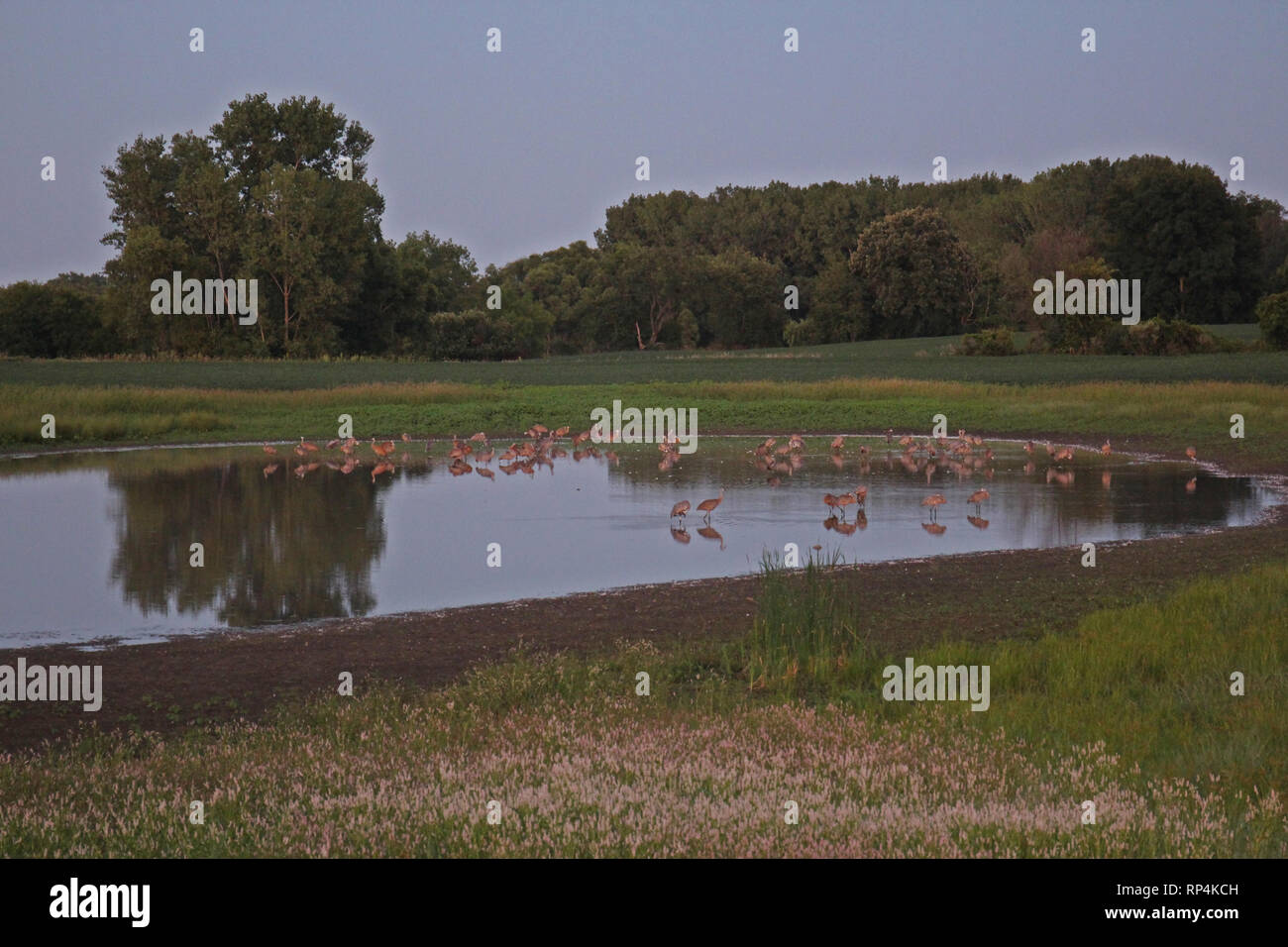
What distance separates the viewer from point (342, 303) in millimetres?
87000

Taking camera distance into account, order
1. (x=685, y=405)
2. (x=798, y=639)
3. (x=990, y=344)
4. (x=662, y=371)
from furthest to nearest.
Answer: (x=990, y=344) < (x=662, y=371) < (x=685, y=405) < (x=798, y=639)

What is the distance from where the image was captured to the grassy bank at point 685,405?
39.3 meters

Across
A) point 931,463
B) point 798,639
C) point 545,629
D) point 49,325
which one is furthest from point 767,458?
point 49,325

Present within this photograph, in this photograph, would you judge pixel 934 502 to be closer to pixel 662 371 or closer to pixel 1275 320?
pixel 662 371

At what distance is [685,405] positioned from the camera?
47656 millimetres

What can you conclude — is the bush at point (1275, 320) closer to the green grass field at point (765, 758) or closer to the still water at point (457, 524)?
the still water at point (457, 524)

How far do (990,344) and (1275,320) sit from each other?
1625 cm

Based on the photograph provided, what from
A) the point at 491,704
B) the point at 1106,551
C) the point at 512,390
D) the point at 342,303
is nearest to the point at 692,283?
the point at 342,303

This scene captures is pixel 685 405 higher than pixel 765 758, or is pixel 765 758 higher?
pixel 685 405

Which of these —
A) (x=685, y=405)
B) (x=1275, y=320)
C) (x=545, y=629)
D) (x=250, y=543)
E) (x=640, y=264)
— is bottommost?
(x=545, y=629)

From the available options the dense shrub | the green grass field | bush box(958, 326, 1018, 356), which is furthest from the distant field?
the green grass field

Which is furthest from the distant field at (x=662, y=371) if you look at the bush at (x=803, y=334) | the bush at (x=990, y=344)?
the bush at (x=803, y=334)

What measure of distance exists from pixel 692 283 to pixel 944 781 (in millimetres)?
112538

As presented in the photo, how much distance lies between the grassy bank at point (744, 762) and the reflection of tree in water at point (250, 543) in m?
5.01
